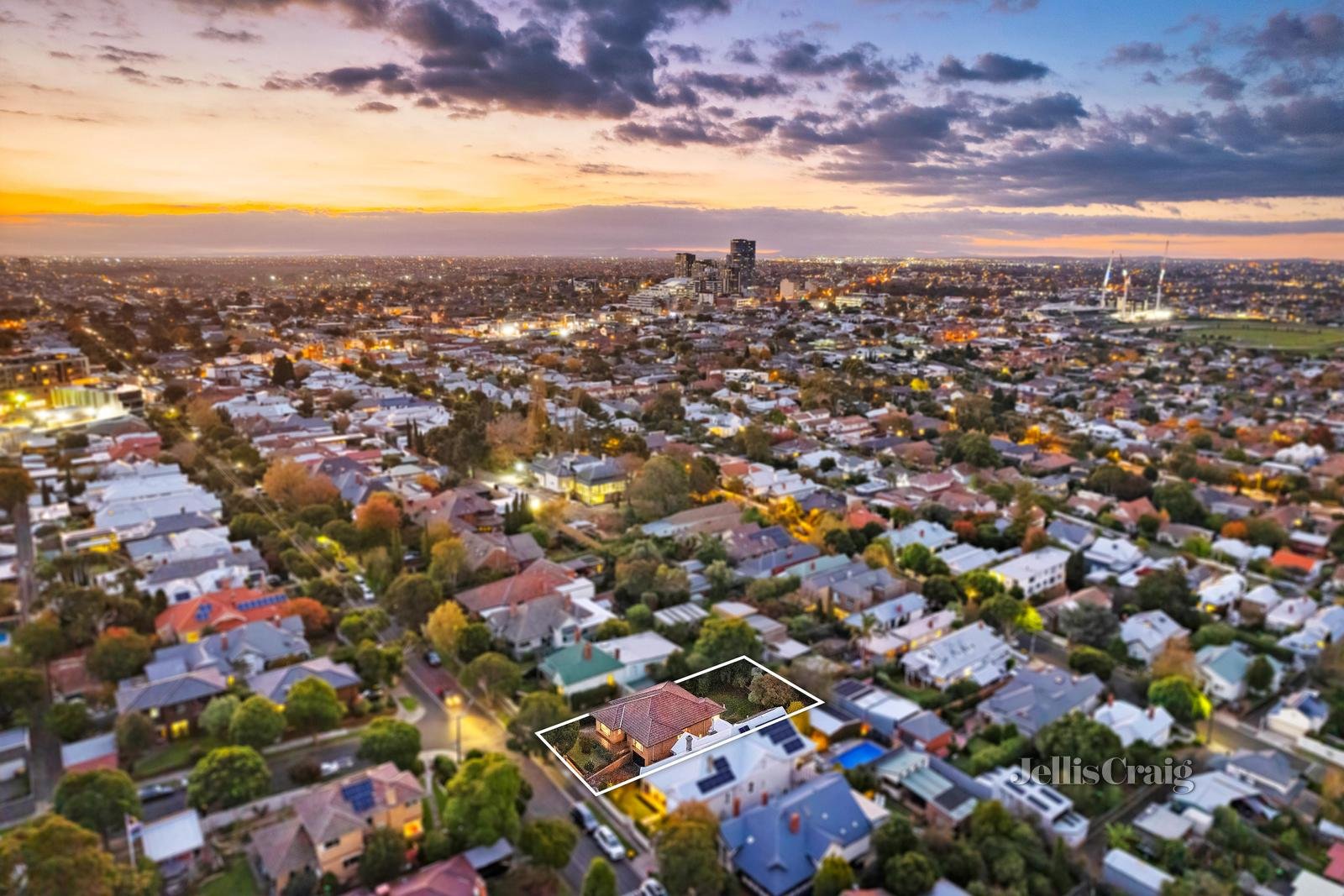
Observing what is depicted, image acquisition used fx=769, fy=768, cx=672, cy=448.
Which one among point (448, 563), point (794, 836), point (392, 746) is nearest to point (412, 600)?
point (448, 563)

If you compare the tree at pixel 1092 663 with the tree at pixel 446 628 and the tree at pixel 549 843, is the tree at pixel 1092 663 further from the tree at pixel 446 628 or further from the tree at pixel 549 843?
the tree at pixel 446 628

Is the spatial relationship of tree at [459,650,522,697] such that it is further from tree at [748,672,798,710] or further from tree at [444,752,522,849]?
tree at [748,672,798,710]

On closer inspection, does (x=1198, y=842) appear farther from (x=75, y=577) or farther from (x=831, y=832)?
(x=75, y=577)

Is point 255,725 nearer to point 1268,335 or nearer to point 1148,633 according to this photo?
point 1148,633

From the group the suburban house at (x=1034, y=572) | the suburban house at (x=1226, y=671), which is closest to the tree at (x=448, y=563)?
the suburban house at (x=1034, y=572)

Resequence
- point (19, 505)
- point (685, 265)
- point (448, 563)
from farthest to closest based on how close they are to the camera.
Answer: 1. point (685, 265)
2. point (19, 505)
3. point (448, 563)

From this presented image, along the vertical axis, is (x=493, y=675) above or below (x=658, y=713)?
below
